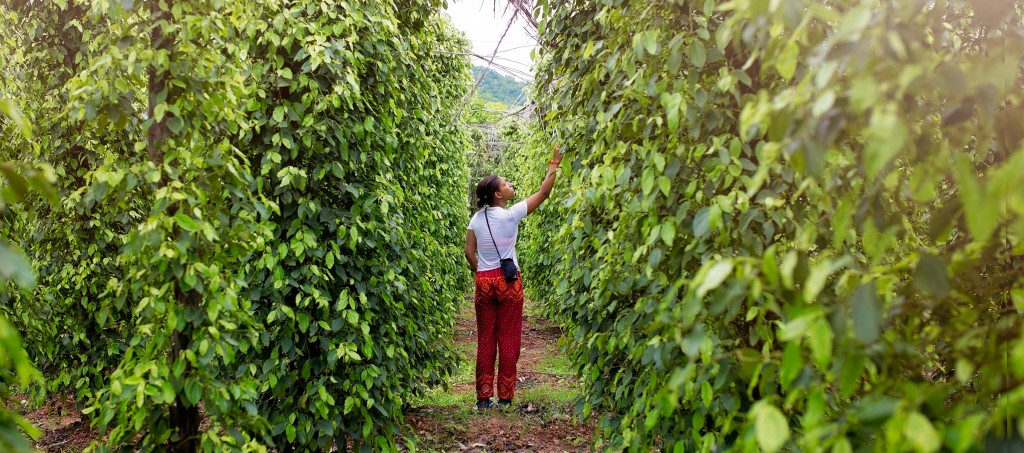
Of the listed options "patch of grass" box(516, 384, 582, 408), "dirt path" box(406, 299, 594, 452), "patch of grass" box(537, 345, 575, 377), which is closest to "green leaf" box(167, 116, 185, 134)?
"dirt path" box(406, 299, 594, 452)

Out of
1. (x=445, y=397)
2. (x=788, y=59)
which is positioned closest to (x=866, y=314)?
(x=788, y=59)

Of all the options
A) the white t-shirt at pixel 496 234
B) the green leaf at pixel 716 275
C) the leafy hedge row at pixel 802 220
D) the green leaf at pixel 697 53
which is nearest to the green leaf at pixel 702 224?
the leafy hedge row at pixel 802 220

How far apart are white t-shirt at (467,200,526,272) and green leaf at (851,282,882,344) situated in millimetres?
4139

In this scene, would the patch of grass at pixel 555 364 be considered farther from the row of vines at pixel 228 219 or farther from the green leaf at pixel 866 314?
the green leaf at pixel 866 314

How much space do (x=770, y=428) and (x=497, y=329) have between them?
438 cm

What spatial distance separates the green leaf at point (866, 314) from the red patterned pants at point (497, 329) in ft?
14.0

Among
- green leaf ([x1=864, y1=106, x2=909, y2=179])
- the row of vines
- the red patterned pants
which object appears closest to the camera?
green leaf ([x1=864, y1=106, x2=909, y2=179])

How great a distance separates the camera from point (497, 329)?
5.33 metres

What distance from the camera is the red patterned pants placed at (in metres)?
5.21

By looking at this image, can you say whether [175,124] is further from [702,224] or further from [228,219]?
[702,224]

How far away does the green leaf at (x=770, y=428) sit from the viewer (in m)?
0.99

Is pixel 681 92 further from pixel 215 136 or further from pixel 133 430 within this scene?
pixel 133 430

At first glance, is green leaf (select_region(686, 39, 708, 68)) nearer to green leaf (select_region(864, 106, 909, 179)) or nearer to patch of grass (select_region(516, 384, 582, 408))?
green leaf (select_region(864, 106, 909, 179))

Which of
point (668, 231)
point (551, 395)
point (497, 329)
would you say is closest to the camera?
point (668, 231)
